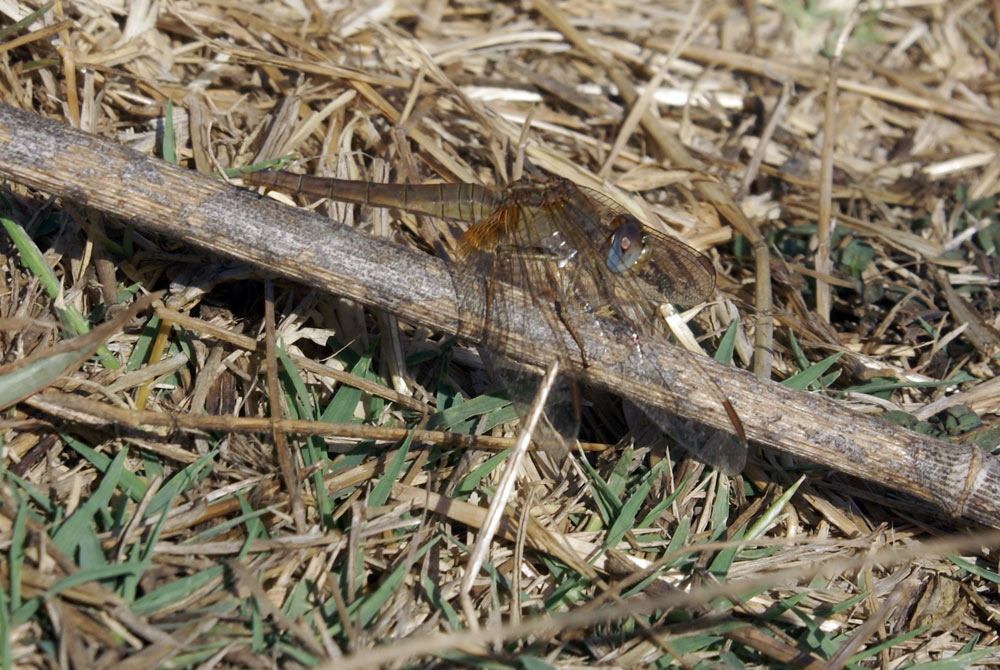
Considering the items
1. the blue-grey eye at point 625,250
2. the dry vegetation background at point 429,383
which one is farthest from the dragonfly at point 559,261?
the dry vegetation background at point 429,383

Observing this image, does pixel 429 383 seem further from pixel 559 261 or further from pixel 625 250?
pixel 625 250

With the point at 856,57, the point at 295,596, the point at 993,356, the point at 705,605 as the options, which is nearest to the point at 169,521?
the point at 295,596

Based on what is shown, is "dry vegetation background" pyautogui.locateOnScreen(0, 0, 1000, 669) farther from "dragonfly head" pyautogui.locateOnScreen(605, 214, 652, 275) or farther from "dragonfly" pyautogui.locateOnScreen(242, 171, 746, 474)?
"dragonfly head" pyautogui.locateOnScreen(605, 214, 652, 275)

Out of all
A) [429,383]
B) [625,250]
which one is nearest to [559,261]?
[625,250]

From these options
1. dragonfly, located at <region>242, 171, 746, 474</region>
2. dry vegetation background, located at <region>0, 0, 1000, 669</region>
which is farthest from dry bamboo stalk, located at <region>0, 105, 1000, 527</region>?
dry vegetation background, located at <region>0, 0, 1000, 669</region>

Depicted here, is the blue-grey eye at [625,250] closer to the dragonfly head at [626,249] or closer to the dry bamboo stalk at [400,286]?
the dragonfly head at [626,249]

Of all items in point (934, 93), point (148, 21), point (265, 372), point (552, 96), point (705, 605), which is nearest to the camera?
point (705, 605)

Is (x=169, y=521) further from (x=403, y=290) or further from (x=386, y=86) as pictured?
(x=386, y=86)
